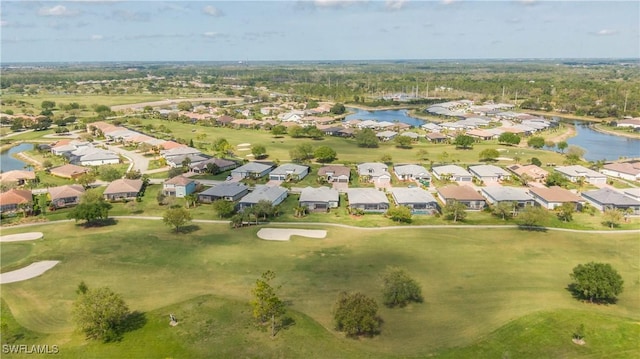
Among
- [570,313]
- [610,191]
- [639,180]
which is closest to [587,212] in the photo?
[610,191]

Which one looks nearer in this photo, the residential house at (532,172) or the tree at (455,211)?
the tree at (455,211)

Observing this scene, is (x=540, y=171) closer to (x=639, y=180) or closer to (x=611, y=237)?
(x=639, y=180)

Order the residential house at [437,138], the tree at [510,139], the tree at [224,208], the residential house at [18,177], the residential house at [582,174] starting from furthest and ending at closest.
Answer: the residential house at [437,138] → the tree at [510,139] → the residential house at [582,174] → the residential house at [18,177] → the tree at [224,208]

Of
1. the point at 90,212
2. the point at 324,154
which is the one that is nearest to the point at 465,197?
the point at 324,154

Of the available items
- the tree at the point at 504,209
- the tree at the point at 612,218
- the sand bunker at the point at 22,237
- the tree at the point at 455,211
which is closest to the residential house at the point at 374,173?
the tree at the point at 455,211

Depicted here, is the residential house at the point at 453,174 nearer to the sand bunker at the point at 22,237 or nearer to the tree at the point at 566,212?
the tree at the point at 566,212

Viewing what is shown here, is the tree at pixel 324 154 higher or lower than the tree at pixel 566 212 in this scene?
higher
